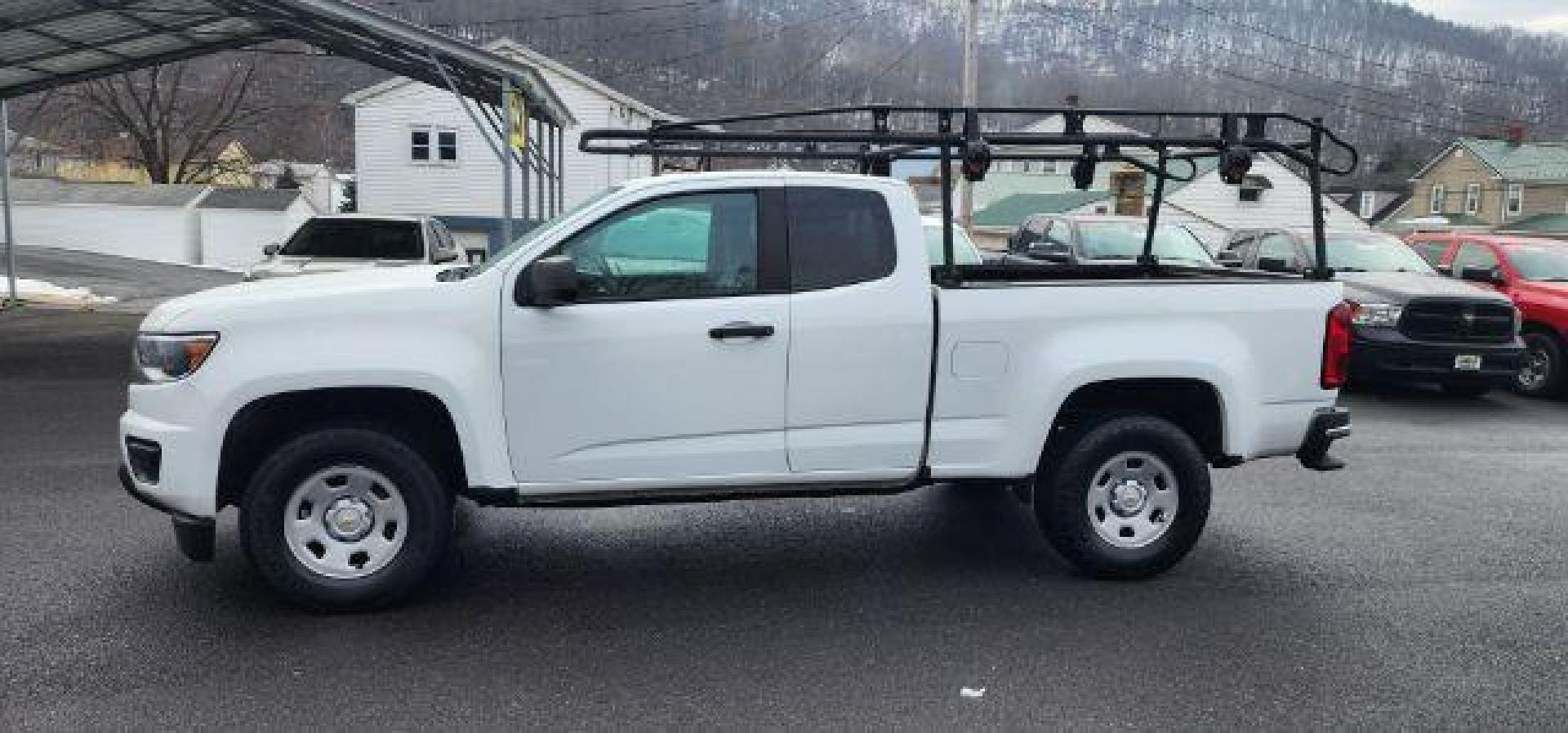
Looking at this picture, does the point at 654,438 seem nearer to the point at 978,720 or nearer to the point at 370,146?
the point at 978,720

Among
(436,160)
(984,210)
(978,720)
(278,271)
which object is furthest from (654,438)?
(984,210)

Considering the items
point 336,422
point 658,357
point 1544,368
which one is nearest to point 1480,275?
point 1544,368

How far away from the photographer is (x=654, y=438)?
4.97 m

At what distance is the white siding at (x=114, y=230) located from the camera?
36.0 metres

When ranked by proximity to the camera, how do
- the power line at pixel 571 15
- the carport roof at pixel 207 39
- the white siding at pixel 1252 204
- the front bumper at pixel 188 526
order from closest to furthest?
the front bumper at pixel 188 526, the carport roof at pixel 207 39, the power line at pixel 571 15, the white siding at pixel 1252 204

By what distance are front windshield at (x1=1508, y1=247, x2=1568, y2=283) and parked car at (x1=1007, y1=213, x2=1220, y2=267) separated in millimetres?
3296

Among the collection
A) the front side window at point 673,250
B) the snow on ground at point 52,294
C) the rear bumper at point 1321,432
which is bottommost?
the snow on ground at point 52,294

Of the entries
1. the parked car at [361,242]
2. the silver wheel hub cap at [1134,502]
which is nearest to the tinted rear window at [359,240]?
the parked car at [361,242]

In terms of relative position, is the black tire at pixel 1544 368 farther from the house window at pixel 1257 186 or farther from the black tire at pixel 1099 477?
the house window at pixel 1257 186

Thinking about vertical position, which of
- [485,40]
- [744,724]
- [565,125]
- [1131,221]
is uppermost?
[485,40]

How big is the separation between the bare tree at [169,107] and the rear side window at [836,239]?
42.7 m

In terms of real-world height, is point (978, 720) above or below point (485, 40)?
below

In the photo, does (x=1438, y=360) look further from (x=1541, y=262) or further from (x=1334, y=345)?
(x=1334, y=345)

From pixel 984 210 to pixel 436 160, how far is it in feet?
88.4
